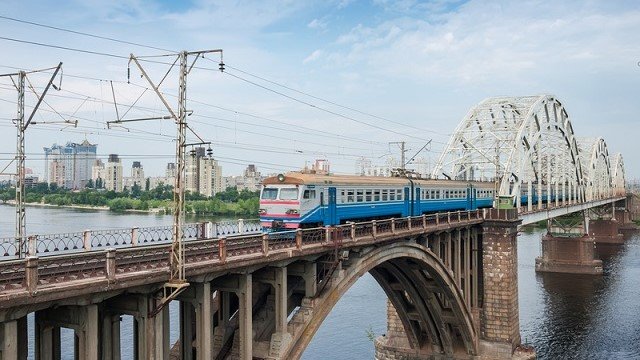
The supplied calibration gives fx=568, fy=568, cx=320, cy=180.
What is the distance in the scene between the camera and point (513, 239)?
142 ft

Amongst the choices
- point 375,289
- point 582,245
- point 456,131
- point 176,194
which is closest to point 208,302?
point 176,194

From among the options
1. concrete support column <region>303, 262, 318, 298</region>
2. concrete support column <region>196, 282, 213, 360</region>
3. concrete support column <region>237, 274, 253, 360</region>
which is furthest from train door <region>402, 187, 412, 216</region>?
concrete support column <region>196, 282, 213, 360</region>

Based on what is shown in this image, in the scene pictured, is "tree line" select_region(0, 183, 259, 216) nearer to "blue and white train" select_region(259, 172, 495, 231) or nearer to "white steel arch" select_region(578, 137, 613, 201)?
"white steel arch" select_region(578, 137, 613, 201)

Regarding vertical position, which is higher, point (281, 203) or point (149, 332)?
point (281, 203)

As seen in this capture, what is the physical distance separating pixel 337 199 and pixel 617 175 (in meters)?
162

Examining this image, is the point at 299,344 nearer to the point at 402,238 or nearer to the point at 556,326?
the point at 402,238

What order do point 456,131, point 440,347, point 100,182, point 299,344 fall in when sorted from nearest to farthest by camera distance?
point 299,344, point 440,347, point 456,131, point 100,182

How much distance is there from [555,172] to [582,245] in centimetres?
1271

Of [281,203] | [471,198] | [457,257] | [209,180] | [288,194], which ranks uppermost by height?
[209,180]

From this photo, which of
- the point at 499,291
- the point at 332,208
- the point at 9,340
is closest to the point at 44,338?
the point at 9,340

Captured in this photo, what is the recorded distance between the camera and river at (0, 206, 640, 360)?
48.4m

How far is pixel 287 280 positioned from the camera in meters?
22.9

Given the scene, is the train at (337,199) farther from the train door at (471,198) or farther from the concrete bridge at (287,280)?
the train door at (471,198)

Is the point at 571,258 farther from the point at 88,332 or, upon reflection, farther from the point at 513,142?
the point at 88,332
